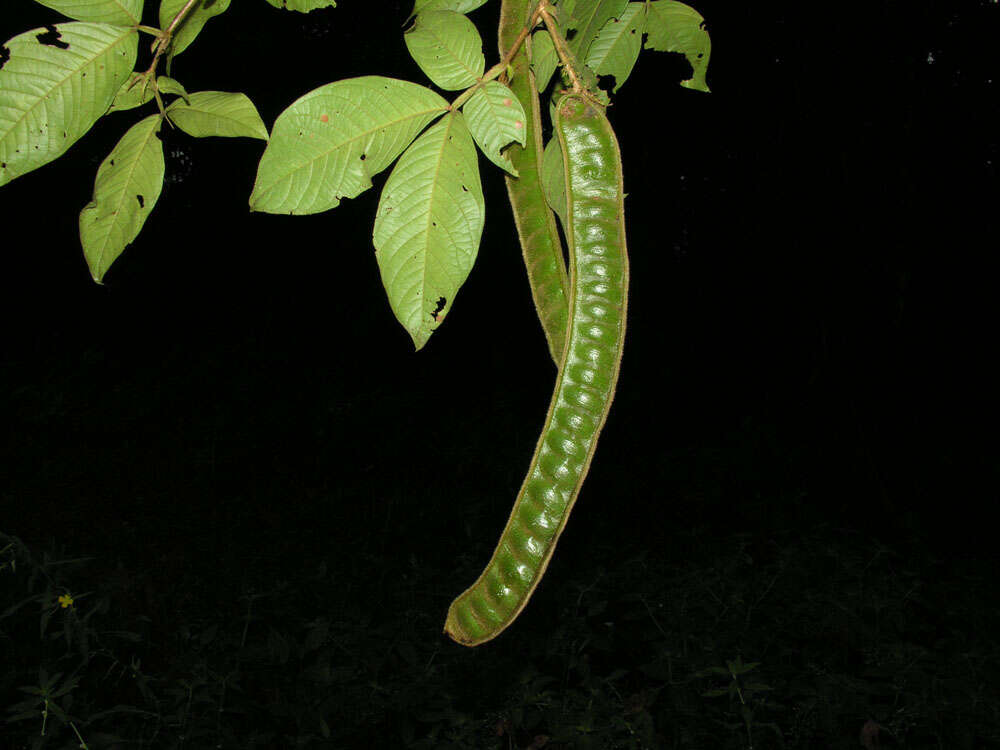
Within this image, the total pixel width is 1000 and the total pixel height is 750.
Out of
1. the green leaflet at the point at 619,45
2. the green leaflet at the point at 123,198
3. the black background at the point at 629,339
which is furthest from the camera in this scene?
the black background at the point at 629,339

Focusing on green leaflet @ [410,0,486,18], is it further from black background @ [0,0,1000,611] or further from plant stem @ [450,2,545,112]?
black background @ [0,0,1000,611]

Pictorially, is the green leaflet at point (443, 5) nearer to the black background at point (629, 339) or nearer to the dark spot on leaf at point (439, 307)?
the dark spot on leaf at point (439, 307)

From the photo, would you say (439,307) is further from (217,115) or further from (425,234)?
(217,115)

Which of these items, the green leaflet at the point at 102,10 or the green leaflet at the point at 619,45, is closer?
the green leaflet at the point at 102,10

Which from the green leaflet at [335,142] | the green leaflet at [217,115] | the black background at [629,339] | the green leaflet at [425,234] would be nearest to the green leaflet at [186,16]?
the green leaflet at [217,115]

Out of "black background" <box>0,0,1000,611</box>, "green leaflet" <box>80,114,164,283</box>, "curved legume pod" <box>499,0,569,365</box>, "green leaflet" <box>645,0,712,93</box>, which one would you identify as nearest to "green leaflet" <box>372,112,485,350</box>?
"curved legume pod" <box>499,0,569,365</box>

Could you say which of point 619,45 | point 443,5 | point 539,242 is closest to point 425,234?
point 539,242
